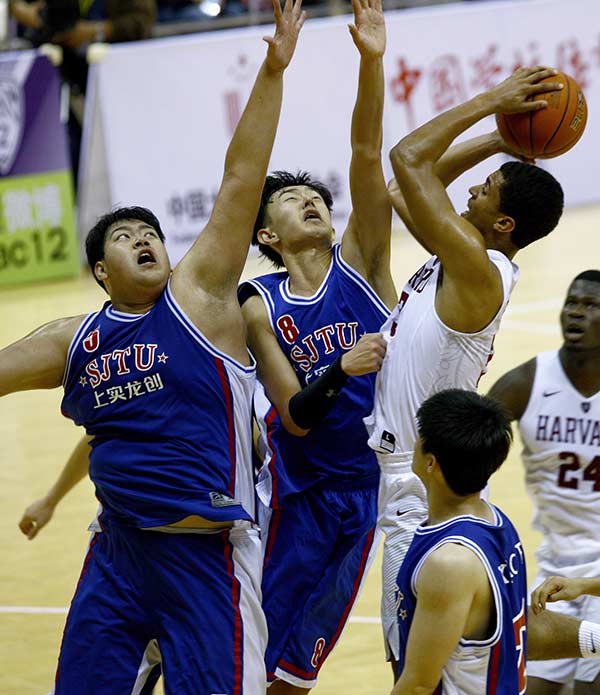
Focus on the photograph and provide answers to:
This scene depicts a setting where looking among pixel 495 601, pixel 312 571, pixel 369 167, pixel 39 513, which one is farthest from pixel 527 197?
pixel 39 513

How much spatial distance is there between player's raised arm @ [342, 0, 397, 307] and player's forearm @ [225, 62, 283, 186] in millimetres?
626

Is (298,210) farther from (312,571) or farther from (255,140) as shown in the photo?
(312,571)

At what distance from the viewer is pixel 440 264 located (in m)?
4.63

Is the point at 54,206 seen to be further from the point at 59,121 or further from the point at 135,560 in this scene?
the point at 135,560

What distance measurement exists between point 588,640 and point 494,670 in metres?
1.05

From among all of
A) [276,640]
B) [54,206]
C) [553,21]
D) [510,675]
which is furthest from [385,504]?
[553,21]


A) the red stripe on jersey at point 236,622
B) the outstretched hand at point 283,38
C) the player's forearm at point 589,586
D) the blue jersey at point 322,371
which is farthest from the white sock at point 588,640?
the outstretched hand at point 283,38

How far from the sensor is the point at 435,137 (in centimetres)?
451

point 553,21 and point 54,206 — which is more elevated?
point 553,21

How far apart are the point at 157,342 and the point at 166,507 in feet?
1.71

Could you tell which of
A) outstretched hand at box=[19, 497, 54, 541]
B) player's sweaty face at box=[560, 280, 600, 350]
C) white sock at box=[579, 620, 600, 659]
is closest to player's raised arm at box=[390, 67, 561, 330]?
player's sweaty face at box=[560, 280, 600, 350]

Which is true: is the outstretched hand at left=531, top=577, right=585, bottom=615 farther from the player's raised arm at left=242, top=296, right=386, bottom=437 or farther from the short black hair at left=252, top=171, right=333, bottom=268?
the short black hair at left=252, top=171, right=333, bottom=268

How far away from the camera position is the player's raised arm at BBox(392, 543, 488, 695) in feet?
11.9

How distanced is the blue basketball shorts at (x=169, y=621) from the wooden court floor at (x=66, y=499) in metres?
1.49
